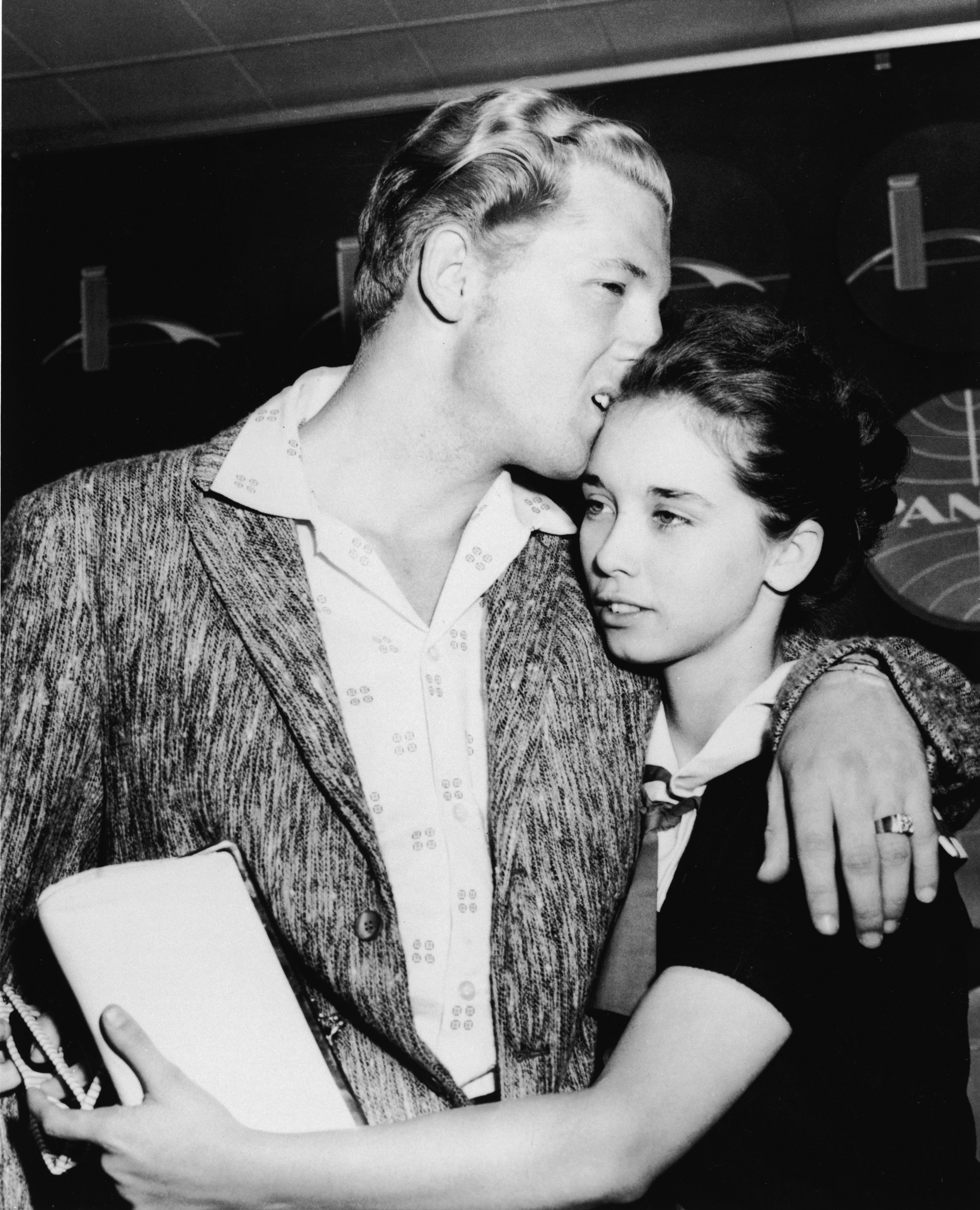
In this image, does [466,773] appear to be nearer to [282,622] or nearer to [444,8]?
[282,622]

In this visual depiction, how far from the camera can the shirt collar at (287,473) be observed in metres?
1.30

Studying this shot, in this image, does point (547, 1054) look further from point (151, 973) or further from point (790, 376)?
point (790, 376)

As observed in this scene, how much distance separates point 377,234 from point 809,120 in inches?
26.0

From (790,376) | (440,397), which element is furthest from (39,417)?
(790,376)

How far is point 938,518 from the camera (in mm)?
1695

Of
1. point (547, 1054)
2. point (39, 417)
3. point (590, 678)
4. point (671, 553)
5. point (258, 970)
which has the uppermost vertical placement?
point (39, 417)

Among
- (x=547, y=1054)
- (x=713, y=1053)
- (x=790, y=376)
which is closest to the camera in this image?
(x=713, y=1053)

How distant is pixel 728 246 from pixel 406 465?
2.59 ft

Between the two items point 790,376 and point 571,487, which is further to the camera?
point 571,487

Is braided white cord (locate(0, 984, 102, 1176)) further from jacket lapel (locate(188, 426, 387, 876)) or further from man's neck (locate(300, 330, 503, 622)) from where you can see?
man's neck (locate(300, 330, 503, 622))

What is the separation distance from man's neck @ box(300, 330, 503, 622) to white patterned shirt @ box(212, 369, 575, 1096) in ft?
0.12

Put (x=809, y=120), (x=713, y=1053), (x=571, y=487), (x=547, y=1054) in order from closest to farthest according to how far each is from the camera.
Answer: (x=713, y=1053) < (x=547, y=1054) < (x=571, y=487) < (x=809, y=120)

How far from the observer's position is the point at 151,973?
43.4 inches

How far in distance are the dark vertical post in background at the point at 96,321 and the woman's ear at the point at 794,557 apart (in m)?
1.21
